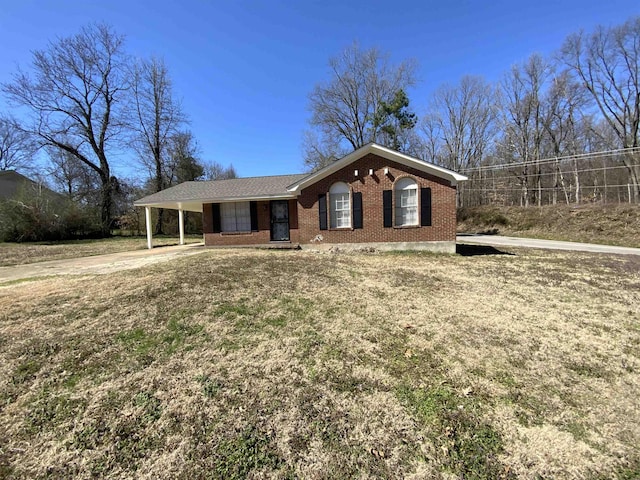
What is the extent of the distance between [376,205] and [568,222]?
1741 centimetres

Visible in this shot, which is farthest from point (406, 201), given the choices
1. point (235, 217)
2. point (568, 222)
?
point (568, 222)

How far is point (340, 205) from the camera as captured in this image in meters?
11.9

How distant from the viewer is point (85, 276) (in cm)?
731

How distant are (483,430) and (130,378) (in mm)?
3441

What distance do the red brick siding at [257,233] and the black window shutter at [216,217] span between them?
0.15 meters

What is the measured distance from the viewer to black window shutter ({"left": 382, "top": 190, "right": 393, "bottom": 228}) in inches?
447

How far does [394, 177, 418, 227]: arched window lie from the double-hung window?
6.68m

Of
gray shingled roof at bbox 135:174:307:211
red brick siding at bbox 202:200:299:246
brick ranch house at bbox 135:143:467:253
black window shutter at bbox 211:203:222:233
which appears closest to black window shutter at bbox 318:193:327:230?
brick ranch house at bbox 135:143:467:253

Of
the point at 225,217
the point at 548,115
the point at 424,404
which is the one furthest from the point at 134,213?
the point at 548,115

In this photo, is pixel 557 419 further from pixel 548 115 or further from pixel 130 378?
→ pixel 548 115

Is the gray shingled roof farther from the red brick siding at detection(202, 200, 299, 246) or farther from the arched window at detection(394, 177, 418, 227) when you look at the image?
the arched window at detection(394, 177, 418, 227)

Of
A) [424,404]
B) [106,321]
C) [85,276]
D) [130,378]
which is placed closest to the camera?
[424,404]

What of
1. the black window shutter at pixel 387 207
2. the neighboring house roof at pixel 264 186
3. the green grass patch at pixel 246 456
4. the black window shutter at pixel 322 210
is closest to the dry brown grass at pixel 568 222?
the neighboring house roof at pixel 264 186

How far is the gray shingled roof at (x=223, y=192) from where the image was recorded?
13.2 meters
